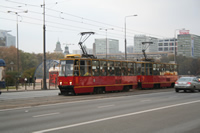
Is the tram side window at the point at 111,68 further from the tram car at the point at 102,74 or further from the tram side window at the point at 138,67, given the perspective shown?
the tram side window at the point at 138,67

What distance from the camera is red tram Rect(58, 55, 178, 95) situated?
23109 millimetres

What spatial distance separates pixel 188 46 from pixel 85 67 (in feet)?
511

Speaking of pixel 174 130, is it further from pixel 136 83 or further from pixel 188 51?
pixel 188 51

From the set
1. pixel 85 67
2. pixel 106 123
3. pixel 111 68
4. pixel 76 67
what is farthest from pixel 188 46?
pixel 106 123

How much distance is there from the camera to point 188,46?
559ft

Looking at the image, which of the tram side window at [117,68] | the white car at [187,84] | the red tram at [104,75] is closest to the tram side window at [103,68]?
the red tram at [104,75]

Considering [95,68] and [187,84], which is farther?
[187,84]

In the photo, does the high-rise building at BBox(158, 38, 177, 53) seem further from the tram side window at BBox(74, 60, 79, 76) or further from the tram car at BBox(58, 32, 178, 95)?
the tram side window at BBox(74, 60, 79, 76)

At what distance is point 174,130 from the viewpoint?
30.3ft

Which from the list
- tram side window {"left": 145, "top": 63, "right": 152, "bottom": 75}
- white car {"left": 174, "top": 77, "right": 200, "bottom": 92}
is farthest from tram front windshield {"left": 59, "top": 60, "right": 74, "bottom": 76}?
tram side window {"left": 145, "top": 63, "right": 152, "bottom": 75}

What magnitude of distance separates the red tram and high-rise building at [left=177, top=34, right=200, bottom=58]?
138278 millimetres

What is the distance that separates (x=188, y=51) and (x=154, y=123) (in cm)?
16737

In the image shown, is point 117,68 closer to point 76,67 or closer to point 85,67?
point 85,67

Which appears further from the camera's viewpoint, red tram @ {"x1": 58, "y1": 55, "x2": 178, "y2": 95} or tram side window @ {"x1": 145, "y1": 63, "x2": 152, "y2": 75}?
tram side window @ {"x1": 145, "y1": 63, "x2": 152, "y2": 75}
